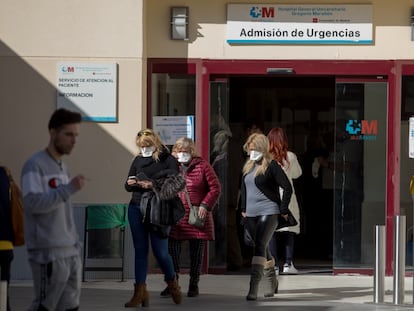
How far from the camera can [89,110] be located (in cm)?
1376

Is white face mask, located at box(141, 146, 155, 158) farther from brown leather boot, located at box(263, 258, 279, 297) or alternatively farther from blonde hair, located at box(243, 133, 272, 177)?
brown leather boot, located at box(263, 258, 279, 297)

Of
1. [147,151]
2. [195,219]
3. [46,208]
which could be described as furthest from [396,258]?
[46,208]

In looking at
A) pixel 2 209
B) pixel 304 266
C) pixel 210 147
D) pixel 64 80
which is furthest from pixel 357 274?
pixel 2 209

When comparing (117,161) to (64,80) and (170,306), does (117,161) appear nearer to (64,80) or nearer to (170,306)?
(64,80)

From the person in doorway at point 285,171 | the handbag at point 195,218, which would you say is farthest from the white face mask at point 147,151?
the person in doorway at point 285,171

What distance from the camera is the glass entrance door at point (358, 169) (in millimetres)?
14359

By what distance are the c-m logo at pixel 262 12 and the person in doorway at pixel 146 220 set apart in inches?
139

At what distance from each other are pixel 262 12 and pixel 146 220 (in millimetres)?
4321

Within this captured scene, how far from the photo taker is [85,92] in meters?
13.8

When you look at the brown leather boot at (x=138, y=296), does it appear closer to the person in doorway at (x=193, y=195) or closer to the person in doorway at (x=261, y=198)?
the person in doorway at (x=193, y=195)

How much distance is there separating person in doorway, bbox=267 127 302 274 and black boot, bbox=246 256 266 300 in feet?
5.54

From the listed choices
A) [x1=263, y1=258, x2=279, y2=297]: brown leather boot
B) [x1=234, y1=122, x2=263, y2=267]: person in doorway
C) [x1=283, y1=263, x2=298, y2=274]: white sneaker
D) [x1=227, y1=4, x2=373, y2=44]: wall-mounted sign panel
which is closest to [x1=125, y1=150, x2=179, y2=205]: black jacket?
[x1=263, y1=258, x2=279, y2=297]: brown leather boot

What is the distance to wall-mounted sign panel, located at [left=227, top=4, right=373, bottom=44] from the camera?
46.5 ft

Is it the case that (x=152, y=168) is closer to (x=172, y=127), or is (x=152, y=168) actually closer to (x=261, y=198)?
(x=261, y=198)
